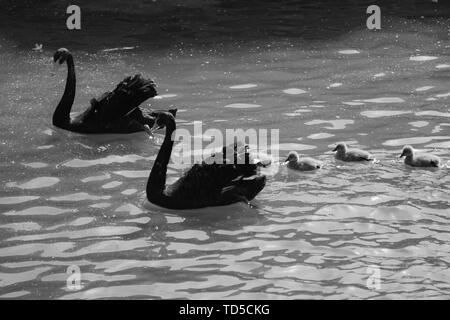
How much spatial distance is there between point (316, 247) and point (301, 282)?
553mm

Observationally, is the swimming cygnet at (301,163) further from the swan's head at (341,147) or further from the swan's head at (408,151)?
the swan's head at (408,151)

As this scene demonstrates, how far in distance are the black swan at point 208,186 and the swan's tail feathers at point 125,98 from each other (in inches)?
74.8

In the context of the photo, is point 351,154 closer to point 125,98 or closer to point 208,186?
point 208,186

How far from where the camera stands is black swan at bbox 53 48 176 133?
942cm

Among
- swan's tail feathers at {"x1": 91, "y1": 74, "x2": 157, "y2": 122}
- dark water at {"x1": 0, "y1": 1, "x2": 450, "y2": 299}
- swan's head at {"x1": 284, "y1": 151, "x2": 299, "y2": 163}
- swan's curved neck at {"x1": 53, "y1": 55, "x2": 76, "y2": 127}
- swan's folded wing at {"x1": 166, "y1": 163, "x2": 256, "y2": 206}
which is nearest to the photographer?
dark water at {"x1": 0, "y1": 1, "x2": 450, "y2": 299}

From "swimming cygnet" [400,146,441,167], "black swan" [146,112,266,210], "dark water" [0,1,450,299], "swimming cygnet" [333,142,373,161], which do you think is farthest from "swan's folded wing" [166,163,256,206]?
"swimming cygnet" [400,146,441,167]

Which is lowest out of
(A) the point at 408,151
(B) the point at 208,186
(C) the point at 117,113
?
(B) the point at 208,186

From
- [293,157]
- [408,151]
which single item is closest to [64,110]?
[293,157]

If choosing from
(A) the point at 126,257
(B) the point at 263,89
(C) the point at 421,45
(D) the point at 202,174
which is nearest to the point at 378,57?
(C) the point at 421,45

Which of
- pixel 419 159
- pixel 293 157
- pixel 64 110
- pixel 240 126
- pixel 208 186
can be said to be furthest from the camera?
pixel 64 110

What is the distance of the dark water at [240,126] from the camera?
6461 millimetres

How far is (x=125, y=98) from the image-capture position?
9.46 m

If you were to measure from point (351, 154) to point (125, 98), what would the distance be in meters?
2.26

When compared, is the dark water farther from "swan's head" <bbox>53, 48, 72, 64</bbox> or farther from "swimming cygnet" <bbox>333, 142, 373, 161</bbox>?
"swan's head" <bbox>53, 48, 72, 64</bbox>
